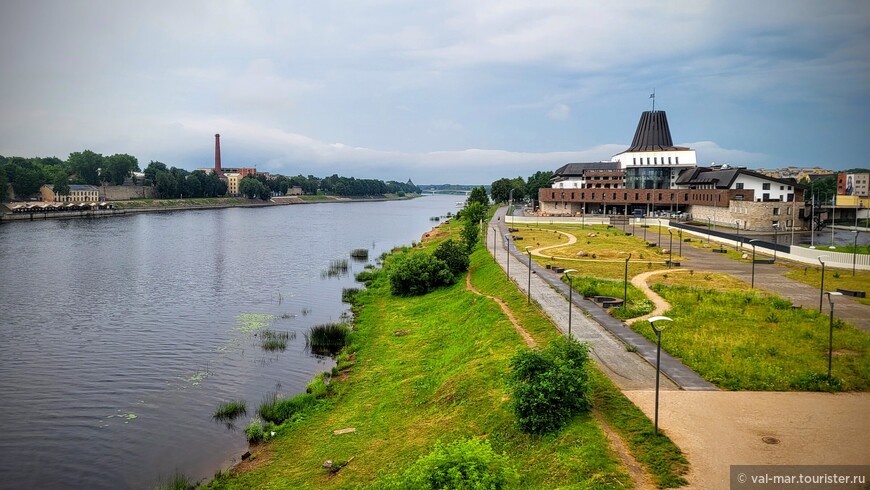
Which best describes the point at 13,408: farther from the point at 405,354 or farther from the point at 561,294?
the point at 561,294

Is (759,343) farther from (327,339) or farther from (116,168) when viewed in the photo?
(116,168)

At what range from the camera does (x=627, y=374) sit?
2095 centimetres

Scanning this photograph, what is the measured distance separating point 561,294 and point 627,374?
48.2 ft

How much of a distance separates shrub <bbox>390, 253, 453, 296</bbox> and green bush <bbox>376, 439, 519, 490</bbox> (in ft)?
107

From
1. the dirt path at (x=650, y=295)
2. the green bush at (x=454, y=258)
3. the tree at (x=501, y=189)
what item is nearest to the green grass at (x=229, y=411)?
the dirt path at (x=650, y=295)

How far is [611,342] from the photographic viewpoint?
2520cm

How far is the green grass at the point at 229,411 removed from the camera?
79.0 ft

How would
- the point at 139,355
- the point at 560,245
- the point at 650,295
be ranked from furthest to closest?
the point at 560,245 < the point at 650,295 < the point at 139,355

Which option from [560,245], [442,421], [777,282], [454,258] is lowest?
[442,421]

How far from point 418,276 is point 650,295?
17.5 metres

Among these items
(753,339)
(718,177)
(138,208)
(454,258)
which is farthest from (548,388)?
(138,208)

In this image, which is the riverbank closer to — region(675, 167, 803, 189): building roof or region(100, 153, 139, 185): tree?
region(100, 153, 139, 185): tree

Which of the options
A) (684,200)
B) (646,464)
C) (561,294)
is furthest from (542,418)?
(684,200)

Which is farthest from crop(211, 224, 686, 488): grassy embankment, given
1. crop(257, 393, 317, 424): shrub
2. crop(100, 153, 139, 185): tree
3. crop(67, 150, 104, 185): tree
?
crop(67, 150, 104, 185): tree
